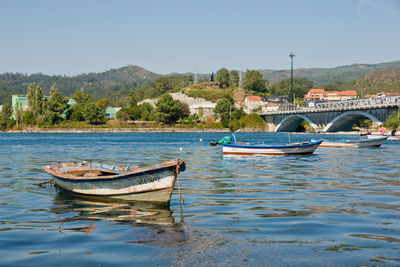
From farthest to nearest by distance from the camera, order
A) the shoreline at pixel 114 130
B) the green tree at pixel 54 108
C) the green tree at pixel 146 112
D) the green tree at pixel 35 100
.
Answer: the green tree at pixel 146 112
the green tree at pixel 54 108
the shoreline at pixel 114 130
the green tree at pixel 35 100

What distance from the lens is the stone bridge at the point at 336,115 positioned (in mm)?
108062

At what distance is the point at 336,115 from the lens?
5064 inches

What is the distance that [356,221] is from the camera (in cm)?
1508

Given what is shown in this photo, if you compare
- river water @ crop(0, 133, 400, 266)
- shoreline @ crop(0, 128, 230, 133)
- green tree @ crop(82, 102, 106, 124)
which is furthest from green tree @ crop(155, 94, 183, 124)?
river water @ crop(0, 133, 400, 266)

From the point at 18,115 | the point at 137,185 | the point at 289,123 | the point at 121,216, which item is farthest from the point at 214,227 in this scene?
the point at 18,115

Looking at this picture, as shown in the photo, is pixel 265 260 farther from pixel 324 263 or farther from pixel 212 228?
pixel 212 228

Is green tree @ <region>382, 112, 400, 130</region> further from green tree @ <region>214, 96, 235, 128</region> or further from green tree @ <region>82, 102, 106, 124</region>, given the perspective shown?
green tree @ <region>82, 102, 106, 124</region>

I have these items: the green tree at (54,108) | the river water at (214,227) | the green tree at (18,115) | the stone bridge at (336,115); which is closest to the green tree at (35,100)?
the green tree at (54,108)

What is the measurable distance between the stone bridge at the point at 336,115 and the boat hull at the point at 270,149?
199ft

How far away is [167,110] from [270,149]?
133514 mm

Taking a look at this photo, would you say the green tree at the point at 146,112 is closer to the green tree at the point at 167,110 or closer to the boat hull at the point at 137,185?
the green tree at the point at 167,110

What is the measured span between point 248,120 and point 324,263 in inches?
6634

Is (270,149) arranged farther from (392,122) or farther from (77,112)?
(77,112)

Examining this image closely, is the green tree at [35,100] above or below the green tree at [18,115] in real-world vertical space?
above
